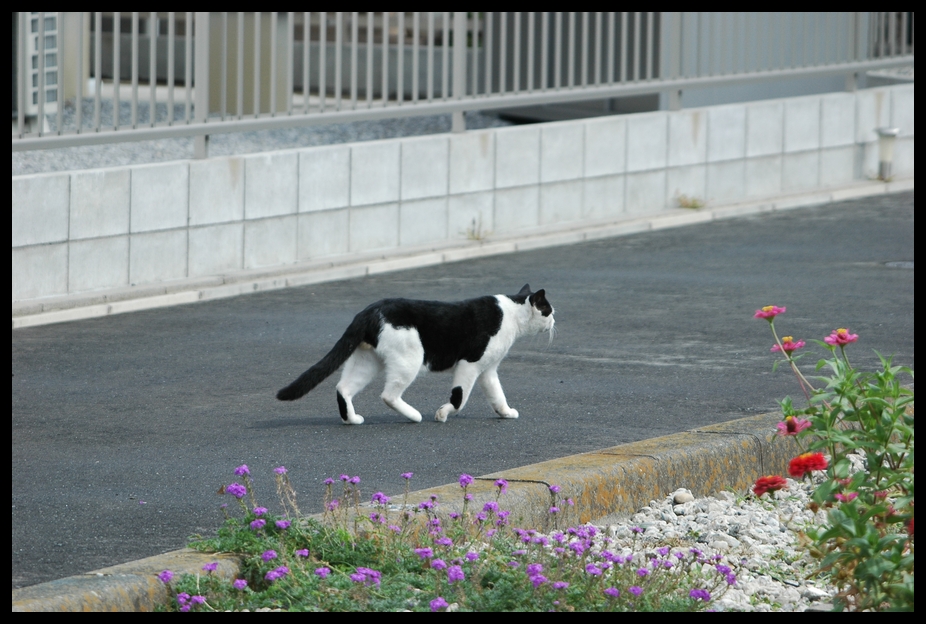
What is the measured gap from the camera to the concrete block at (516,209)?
13172mm

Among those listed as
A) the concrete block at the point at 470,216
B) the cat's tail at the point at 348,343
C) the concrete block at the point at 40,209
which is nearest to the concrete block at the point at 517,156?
the concrete block at the point at 470,216

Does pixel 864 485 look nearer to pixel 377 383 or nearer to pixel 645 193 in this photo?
pixel 377 383

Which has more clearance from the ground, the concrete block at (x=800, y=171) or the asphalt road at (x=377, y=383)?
the concrete block at (x=800, y=171)

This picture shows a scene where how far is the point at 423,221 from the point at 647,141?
283cm

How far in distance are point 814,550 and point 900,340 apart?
508 centimetres

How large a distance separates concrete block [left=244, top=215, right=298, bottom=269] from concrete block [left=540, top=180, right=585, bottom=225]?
9.23ft

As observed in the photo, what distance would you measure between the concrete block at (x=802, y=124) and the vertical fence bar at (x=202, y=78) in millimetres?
6732

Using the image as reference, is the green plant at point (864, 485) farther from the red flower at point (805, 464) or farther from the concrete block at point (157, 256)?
the concrete block at point (157, 256)

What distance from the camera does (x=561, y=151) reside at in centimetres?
1343

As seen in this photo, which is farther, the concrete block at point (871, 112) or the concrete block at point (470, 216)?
the concrete block at point (871, 112)

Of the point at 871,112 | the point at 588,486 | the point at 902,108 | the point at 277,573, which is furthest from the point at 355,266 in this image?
the point at 902,108

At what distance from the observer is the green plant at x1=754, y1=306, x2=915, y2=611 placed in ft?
13.3

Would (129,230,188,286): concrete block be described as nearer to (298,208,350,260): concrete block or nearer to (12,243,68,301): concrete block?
(12,243,68,301): concrete block

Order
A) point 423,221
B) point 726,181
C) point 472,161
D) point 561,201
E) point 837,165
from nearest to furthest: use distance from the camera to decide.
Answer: point 423,221
point 472,161
point 561,201
point 726,181
point 837,165
